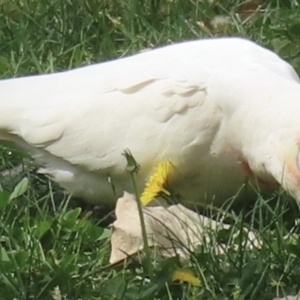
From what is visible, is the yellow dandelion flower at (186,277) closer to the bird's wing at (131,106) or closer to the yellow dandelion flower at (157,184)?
the yellow dandelion flower at (157,184)

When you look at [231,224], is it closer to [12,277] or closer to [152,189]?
[152,189]

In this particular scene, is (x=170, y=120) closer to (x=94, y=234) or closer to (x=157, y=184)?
(x=157, y=184)

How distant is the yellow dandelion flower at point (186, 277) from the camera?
1973 mm

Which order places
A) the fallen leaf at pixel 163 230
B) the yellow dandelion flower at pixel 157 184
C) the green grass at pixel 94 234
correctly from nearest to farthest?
the green grass at pixel 94 234 → the fallen leaf at pixel 163 230 → the yellow dandelion flower at pixel 157 184

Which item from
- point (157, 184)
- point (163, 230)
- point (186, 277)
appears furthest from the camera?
point (157, 184)

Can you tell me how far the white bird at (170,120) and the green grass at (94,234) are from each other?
9cm

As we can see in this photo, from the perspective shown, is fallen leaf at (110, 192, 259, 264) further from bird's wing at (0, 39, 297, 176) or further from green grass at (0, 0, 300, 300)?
bird's wing at (0, 39, 297, 176)

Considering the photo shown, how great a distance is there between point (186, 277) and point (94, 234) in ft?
1.19

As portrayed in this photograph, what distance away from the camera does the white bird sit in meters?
2.22

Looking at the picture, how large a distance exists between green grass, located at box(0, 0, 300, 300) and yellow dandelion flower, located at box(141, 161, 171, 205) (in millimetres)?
146

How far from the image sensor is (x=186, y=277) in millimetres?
1978

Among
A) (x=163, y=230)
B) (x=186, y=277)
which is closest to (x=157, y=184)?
(x=163, y=230)

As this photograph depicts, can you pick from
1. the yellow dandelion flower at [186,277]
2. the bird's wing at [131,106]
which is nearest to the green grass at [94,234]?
the yellow dandelion flower at [186,277]

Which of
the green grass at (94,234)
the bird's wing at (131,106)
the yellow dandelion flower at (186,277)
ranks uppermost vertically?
the bird's wing at (131,106)
